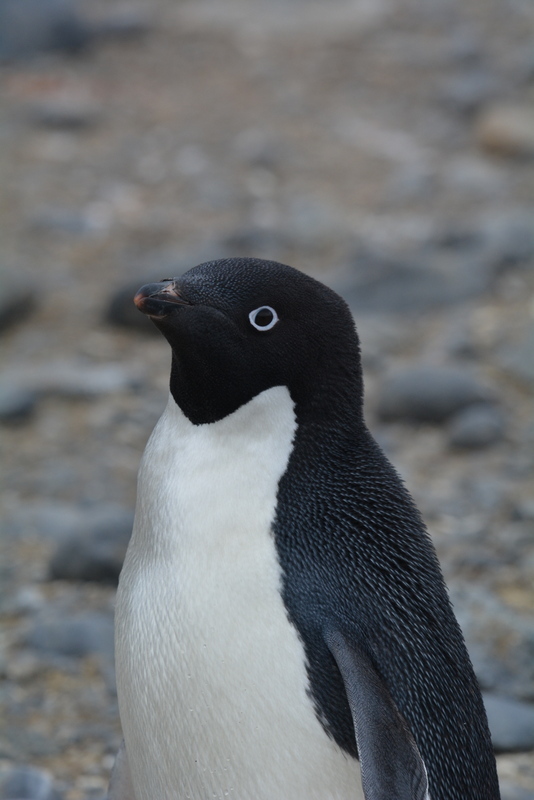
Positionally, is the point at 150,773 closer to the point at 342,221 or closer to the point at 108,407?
the point at 108,407

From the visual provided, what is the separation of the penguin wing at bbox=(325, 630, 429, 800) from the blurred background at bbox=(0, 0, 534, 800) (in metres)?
0.88

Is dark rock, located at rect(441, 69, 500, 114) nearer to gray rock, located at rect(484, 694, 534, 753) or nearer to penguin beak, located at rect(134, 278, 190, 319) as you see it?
gray rock, located at rect(484, 694, 534, 753)

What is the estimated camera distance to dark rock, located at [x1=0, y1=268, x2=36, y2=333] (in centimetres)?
441

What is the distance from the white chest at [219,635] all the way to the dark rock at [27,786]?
18.7 inches

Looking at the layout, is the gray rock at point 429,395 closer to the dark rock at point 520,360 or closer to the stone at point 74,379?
the dark rock at point 520,360

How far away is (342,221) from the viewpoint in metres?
5.41

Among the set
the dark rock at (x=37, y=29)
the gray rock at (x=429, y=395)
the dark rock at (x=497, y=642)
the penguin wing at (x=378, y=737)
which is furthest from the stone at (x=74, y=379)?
the dark rock at (x=37, y=29)

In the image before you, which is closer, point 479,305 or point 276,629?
point 276,629

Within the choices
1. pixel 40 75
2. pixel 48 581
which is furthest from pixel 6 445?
pixel 40 75

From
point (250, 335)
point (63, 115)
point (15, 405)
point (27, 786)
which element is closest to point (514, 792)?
point (27, 786)

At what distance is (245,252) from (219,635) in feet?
11.9

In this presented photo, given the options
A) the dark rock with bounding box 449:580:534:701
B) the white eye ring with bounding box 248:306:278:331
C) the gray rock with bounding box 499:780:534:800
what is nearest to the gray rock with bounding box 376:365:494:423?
the dark rock with bounding box 449:580:534:701

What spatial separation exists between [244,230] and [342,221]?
54 centimetres

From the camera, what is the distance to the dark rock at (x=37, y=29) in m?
7.50
